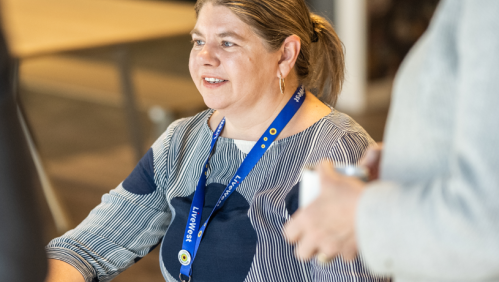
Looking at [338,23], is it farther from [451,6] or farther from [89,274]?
[451,6]

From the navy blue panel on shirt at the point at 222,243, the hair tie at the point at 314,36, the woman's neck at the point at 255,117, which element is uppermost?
the hair tie at the point at 314,36

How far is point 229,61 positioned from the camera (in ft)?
4.56

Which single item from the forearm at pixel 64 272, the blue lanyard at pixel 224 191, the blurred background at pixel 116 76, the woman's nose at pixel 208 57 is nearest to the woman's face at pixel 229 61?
the woman's nose at pixel 208 57

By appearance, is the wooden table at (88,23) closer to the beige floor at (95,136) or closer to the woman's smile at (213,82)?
the beige floor at (95,136)

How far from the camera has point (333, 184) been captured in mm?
678

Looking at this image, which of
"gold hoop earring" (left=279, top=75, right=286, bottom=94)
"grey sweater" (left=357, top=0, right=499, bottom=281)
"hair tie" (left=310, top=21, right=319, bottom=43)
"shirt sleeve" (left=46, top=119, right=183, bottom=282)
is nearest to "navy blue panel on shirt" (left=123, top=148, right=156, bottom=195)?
"shirt sleeve" (left=46, top=119, right=183, bottom=282)

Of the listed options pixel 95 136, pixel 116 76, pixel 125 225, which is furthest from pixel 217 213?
pixel 95 136

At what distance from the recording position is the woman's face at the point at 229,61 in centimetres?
139

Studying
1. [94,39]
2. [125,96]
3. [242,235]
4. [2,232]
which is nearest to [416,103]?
[2,232]

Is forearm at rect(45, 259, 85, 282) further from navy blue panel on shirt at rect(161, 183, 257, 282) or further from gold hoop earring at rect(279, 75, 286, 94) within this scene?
gold hoop earring at rect(279, 75, 286, 94)

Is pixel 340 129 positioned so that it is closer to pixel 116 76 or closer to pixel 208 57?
pixel 208 57

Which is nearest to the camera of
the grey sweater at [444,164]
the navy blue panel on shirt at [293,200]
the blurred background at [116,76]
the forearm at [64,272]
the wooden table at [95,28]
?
the grey sweater at [444,164]

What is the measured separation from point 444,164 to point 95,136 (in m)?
4.19

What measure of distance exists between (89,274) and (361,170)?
938mm
